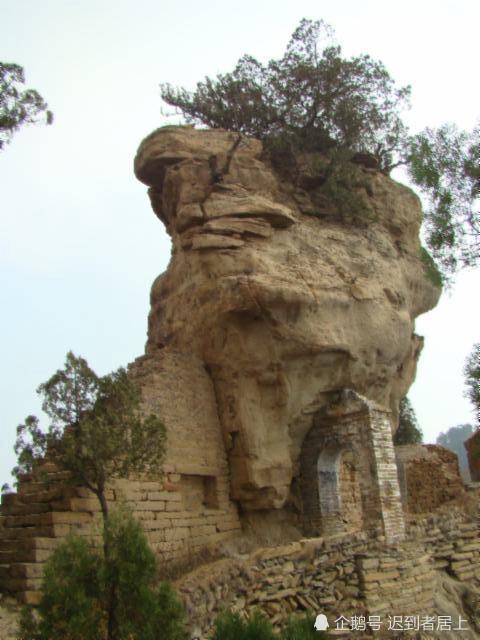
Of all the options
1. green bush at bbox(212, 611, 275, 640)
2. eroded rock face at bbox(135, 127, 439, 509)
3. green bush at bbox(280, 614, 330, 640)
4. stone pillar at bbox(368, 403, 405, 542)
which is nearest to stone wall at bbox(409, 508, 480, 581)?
stone pillar at bbox(368, 403, 405, 542)

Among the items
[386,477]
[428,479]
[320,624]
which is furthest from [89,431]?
[428,479]

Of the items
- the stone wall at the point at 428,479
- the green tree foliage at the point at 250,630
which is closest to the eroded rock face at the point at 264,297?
the stone wall at the point at 428,479

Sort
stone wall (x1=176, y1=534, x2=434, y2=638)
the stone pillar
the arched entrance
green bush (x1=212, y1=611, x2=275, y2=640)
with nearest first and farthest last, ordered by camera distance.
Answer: green bush (x1=212, y1=611, x2=275, y2=640) < stone wall (x1=176, y1=534, x2=434, y2=638) < the stone pillar < the arched entrance

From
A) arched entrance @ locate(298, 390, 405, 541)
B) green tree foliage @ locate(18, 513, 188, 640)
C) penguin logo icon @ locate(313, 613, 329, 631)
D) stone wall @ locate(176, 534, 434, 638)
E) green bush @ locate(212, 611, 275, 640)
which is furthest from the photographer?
arched entrance @ locate(298, 390, 405, 541)

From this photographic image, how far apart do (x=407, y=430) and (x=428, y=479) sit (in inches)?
293

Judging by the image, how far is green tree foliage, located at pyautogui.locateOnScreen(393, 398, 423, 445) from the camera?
24.8 meters

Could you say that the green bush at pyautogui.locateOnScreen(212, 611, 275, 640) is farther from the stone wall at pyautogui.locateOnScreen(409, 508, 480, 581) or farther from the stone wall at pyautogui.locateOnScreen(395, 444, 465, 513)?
the stone wall at pyautogui.locateOnScreen(395, 444, 465, 513)

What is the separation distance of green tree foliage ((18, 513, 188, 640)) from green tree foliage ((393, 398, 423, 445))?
761 inches

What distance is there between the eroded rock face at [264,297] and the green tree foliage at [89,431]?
4.39m

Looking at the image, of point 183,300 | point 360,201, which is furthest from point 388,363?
point 183,300

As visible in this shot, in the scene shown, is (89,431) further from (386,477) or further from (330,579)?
(386,477)

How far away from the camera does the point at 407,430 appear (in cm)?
2495

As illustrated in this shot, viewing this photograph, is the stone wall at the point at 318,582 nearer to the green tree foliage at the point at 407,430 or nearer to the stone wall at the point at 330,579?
the stone wall at the point at 330,579

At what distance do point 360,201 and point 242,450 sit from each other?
6.24 meters
